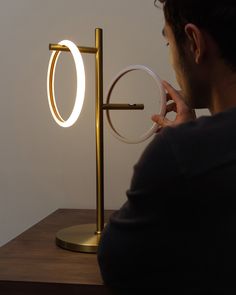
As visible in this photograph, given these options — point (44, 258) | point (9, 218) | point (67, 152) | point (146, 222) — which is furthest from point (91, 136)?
point (146, 222)

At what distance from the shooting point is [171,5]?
64cm

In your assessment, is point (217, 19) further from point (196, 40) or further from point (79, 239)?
point (79, 239)

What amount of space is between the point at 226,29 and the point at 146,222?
0.24m

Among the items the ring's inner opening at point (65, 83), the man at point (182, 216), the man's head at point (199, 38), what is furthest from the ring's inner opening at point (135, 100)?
the man at point (182, 216)

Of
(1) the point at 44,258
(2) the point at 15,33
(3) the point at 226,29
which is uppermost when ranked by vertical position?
(2) the point at 15,33

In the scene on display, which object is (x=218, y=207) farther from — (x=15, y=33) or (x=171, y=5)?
(x=15, y=33)

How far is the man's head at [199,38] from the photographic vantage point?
1.92 ft

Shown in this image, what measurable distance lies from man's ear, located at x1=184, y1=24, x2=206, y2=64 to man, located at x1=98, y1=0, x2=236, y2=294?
→ 0.11 ft

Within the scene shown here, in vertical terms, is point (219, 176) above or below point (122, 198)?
above

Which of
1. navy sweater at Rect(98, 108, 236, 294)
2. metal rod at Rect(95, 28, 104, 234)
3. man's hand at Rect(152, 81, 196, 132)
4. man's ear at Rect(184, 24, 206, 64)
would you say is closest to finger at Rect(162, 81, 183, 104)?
man's hand at Rect(152, 81, 196, 132)

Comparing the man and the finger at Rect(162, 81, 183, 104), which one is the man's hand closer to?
the finger at Rect(162, 81, 183, 104)

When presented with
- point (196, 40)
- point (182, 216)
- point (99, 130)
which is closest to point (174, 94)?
point (99, 130)

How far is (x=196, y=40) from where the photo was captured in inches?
24.0

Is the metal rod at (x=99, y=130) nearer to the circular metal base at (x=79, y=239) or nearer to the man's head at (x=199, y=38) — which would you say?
the circular metal base at (x=79, y=239)
